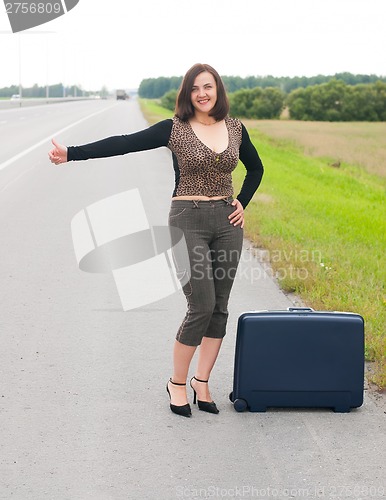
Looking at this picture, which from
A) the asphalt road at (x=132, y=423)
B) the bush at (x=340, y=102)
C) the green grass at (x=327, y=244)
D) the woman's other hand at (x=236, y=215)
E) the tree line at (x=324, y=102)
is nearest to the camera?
the asphalt road at (x=132, y=423)

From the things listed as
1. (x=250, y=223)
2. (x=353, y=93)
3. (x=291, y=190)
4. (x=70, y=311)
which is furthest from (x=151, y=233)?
(x=353, y=93)

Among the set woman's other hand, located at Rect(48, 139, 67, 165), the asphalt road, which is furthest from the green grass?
woman's other hand, located at Rect(48, 139, 67, 165)

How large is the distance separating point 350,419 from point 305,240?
5.05m

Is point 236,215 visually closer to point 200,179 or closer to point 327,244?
point 200,179

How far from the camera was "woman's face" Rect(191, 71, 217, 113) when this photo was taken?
4.16 metres

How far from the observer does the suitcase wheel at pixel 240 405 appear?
435cm

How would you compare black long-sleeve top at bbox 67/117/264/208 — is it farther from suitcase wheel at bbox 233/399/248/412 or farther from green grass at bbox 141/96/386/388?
green grass at bbox 141/96/386/388

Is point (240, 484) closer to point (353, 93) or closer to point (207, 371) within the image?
point (207, 371)

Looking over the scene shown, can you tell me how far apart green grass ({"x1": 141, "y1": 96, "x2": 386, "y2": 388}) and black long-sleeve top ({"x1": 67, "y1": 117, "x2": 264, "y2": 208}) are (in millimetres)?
1539

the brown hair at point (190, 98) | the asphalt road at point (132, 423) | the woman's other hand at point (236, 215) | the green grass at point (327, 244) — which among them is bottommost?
the green grass at point (327, 244)

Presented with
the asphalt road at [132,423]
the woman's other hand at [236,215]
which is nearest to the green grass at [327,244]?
the asphalt road at [132,423]

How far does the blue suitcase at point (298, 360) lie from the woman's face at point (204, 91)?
106 centimetres

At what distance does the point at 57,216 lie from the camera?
1114 cm

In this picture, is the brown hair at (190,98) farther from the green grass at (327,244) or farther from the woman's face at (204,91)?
the green grass at (327,244)
